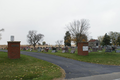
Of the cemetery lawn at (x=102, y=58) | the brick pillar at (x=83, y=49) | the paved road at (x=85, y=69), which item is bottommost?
the paved road at (x=85, y=69)

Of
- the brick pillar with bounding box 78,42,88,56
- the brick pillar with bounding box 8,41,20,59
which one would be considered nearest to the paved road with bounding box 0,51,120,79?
the brick pillar with bounding box 8,41,20,59

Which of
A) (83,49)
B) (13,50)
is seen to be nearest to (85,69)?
(83,49)

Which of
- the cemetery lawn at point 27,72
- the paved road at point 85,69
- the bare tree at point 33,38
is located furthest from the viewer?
the bare tree at point 33,38

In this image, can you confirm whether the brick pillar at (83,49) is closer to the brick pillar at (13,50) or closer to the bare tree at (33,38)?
A: the brick pillar at (13,50)

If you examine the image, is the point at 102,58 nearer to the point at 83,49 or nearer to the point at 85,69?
the point at 83,49

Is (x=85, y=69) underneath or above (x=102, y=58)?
underneath

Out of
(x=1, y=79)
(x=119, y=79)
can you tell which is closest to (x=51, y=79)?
(x=1, y=79)

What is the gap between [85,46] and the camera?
1605 cm

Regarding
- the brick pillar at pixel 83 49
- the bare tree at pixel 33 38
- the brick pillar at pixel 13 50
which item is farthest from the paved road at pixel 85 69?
the bare tree at pixel 33 38

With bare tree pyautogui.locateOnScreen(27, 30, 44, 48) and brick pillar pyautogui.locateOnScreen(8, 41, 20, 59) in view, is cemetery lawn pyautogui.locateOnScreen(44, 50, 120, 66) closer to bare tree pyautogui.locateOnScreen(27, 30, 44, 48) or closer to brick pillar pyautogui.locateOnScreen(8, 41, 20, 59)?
brick pillar pyautogui.locateOnScreen(8, 41, 20, 59)

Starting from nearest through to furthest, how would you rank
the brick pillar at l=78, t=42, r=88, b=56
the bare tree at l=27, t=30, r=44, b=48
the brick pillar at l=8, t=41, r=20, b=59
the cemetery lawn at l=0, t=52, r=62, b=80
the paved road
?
the cemetery lawn at l=0, t=52, r=62, b=80 → the paved road → the brick pillar at l=8, t=41, r=20, b=59 → the brick pillar at l=78, t=42, r=88, b=56 → the bare tree at l=27, t=30, r=44, b=48

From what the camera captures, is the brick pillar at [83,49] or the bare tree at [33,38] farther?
the bare tree at [33,38]

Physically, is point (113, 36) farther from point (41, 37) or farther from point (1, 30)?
point (1, 30)

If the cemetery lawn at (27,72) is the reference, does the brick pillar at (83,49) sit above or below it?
above
